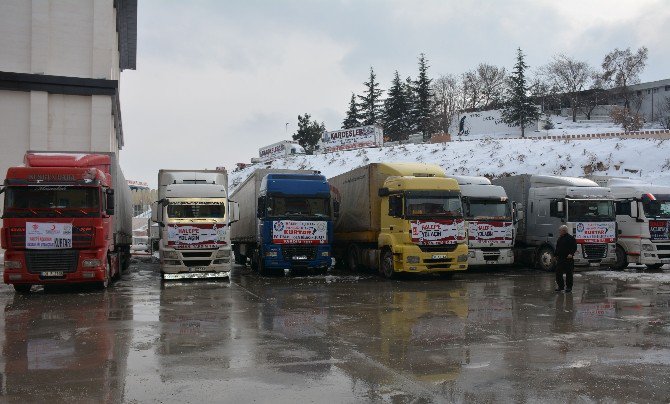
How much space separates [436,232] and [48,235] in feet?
34.5

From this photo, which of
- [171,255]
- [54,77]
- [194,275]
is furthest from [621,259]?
[54,77]

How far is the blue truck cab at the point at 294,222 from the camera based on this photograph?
19125 millimetres

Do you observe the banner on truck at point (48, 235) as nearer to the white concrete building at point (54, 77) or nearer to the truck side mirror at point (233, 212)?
the truck side mirror at point (233, 212)

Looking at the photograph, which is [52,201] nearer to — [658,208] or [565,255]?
[565,255]

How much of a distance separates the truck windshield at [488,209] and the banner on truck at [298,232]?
533 cm

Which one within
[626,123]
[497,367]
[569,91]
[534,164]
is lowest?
[497,367]

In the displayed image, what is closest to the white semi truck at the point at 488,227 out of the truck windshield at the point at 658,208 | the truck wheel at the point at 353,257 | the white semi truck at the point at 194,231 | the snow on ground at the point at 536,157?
the truck wheel at the point at 353,257

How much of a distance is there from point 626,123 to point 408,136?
2738 centimetres

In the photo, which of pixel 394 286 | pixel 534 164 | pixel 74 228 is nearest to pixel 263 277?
pixel 394 286

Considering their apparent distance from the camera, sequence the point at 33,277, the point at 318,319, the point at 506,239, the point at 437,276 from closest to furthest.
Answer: the point at 318,319 < the point at 33,277 < the point at 437,276 < the point at 506,239

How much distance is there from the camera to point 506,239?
21031 millimetres

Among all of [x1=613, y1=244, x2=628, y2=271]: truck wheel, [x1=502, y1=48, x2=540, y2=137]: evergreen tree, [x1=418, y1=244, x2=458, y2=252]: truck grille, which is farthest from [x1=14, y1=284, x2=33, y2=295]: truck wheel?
[x1=502, y1=48, x2=540, y2=137]: evergreen tree

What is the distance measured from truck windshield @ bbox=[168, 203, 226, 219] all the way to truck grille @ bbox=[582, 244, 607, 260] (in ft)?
39.7

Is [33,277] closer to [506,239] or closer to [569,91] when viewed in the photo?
[506,239]
